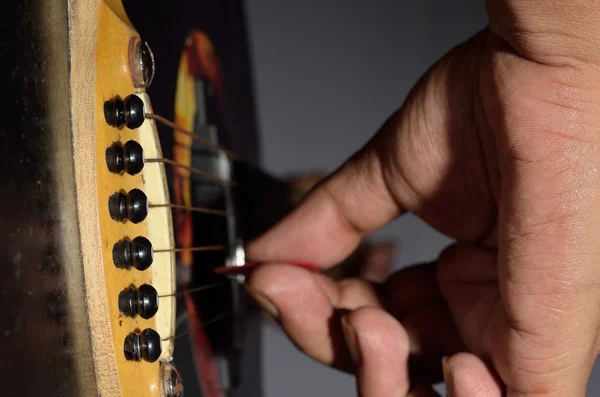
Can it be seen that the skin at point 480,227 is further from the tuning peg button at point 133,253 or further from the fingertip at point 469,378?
the tuning peg button at point 133,253

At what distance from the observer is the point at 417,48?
4.29ft

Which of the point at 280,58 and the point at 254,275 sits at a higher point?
the point at 280,58

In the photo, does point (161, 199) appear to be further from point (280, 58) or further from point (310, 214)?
point (280, 58)

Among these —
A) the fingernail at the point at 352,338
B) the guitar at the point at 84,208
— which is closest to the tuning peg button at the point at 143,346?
the guitar at the point at 84,208

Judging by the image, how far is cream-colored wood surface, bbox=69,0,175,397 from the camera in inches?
13.6

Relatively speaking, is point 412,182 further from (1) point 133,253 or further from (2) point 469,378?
(1) point 133,253

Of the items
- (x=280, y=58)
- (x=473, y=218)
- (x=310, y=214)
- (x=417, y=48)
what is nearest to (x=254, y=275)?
(x=310, y=214)

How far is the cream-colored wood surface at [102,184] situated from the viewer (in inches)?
13.6

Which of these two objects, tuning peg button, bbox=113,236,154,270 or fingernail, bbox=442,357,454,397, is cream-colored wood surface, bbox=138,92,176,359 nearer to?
tuning peg button, bbox=113,236,154,270

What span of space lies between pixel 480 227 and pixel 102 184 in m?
0.36

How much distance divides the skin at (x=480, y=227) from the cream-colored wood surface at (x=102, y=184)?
0.66 ft

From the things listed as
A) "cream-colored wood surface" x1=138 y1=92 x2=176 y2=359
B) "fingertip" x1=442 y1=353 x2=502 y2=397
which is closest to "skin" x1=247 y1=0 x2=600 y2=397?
"fingertip" x1=442 y1=353 x2=502 y2=397

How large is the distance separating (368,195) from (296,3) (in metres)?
0.63

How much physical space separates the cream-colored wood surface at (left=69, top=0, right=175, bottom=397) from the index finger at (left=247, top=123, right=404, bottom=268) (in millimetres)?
236
